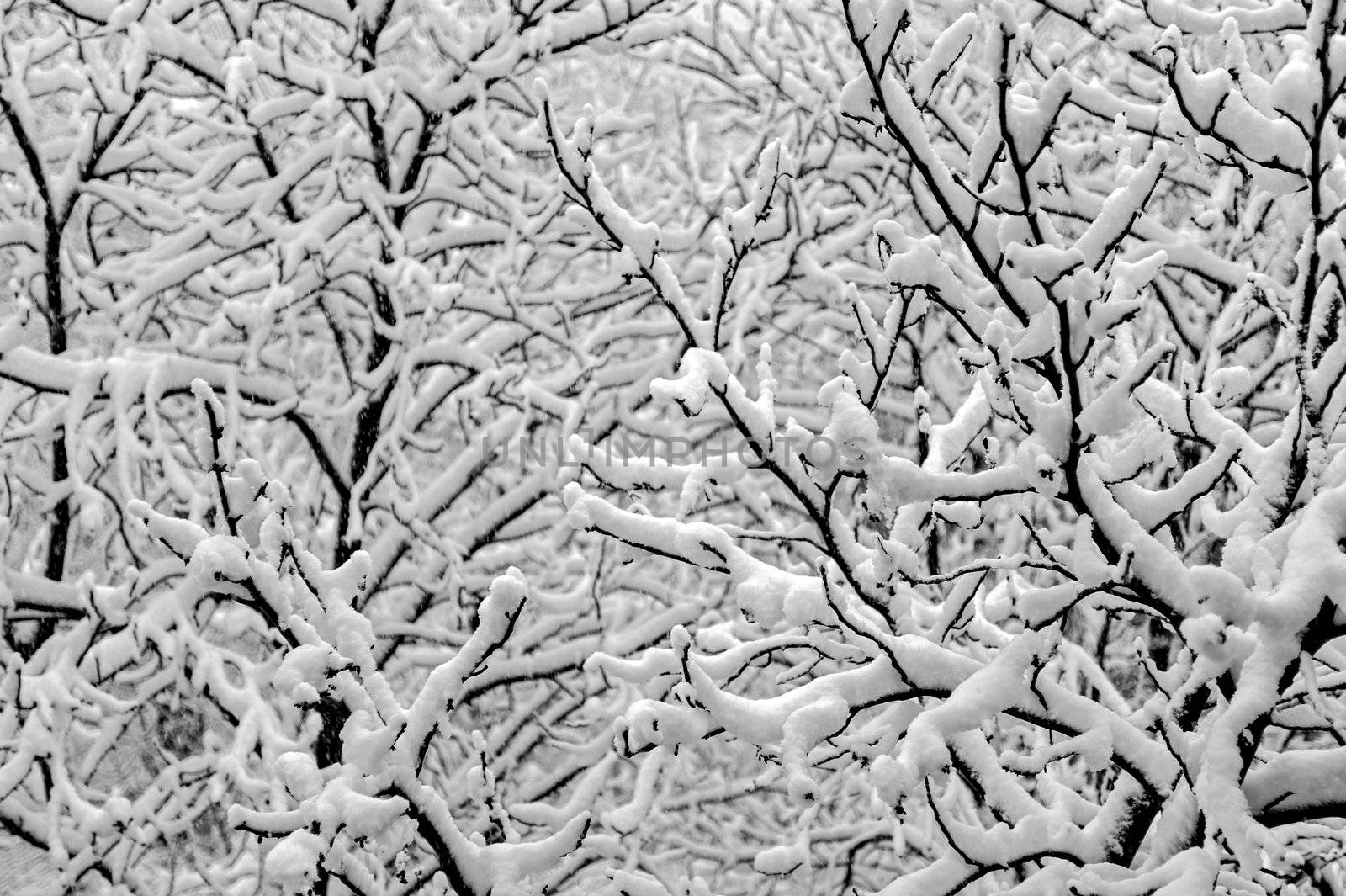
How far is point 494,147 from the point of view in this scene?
434 cm

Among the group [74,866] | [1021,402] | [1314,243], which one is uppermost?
[1314,243]

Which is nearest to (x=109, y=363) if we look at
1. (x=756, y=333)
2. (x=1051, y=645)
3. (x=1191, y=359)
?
(x=756, y=333)

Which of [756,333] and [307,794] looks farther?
[756,333]

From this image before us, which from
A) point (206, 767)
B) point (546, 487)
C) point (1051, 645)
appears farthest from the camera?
point (546, 487)

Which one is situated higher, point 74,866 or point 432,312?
point 432,312

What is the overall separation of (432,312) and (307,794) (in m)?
2.37

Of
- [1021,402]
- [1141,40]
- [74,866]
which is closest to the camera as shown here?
[1021,402]

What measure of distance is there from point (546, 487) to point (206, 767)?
1.68 metres

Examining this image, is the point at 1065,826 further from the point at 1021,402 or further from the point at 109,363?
the point at 109,363

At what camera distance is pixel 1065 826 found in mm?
2025

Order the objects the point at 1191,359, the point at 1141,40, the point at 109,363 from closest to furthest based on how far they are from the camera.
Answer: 1. the point at 1141,40
2. the point at 109,363
3. the point at 1191,359

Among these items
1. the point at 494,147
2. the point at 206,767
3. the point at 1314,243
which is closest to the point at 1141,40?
the point at 1314,243

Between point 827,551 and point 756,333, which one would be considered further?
point 756,333

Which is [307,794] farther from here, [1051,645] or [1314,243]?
[1314,243]
